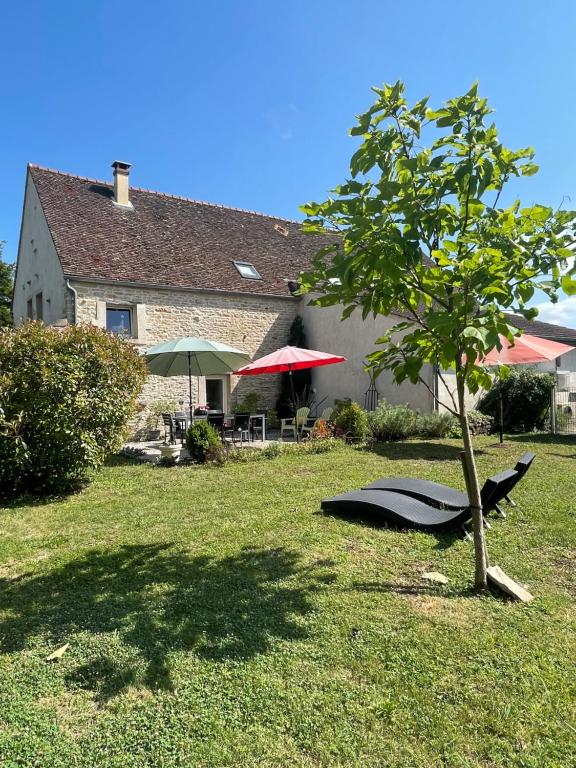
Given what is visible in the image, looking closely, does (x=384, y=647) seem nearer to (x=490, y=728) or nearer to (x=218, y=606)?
(x=490, y=728)

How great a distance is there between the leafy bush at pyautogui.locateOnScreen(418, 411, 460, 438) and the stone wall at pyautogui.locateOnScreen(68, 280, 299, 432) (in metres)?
6.33

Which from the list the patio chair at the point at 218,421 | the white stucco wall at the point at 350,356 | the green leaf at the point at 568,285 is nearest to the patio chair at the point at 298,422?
the patio chair at the point at 218,421

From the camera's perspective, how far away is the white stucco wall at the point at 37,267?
14.2 metres

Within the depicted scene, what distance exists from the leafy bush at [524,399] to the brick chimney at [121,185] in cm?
1403

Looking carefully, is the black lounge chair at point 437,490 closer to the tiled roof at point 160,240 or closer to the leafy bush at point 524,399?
the leafy bush at point 524,399

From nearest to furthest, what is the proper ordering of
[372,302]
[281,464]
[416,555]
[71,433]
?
[372,302] < [416,555] < [71,433] < [281,464]

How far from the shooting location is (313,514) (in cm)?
559

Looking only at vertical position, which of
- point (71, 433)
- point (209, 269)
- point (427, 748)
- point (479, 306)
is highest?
point (209, 269)

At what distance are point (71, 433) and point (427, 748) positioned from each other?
602cm

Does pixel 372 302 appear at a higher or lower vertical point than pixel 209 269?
lower

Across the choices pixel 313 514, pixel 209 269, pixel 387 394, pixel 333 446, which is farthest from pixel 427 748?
pixel 209 269

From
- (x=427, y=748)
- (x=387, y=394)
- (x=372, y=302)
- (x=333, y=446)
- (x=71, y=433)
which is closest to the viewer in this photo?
(x=427, y=748)

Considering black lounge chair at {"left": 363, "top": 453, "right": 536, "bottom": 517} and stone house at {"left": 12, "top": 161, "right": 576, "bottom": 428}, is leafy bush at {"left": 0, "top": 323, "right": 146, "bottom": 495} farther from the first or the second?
stone house at {"left": 12, "top": 161, "right": 576, "bottom": 428}

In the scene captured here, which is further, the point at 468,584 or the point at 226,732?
the point at 468,584
